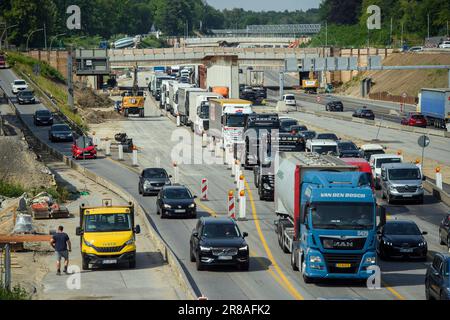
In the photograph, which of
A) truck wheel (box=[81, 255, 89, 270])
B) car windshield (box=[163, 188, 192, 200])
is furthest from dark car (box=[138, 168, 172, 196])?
truck wheel (box=[81, 255, 89, 270])

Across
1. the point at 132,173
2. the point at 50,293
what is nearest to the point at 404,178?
the point at 132,173

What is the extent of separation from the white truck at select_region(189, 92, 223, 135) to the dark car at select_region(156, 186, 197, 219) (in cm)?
3342

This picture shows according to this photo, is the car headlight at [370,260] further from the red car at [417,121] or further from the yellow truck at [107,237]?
the red car at [417,121]

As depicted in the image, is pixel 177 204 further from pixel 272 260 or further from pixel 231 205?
pixel 272 260

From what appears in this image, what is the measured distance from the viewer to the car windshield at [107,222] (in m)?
35.7

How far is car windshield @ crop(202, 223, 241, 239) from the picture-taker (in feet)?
114

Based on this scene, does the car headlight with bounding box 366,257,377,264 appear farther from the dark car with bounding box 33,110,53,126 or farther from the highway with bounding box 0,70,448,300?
the dark car with bounding box 33,110,53,126

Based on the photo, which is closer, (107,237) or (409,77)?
(107,237)

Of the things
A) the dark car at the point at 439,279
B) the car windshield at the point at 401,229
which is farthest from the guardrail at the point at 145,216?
the car windshield at the point at 401,229

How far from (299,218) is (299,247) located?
0.93m

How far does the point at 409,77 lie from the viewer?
146 metres

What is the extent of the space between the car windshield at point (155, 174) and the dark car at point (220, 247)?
760 inches

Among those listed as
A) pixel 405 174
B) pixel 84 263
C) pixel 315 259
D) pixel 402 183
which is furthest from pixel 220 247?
pixel 405 174

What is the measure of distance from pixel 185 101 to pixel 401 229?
56.3 m
